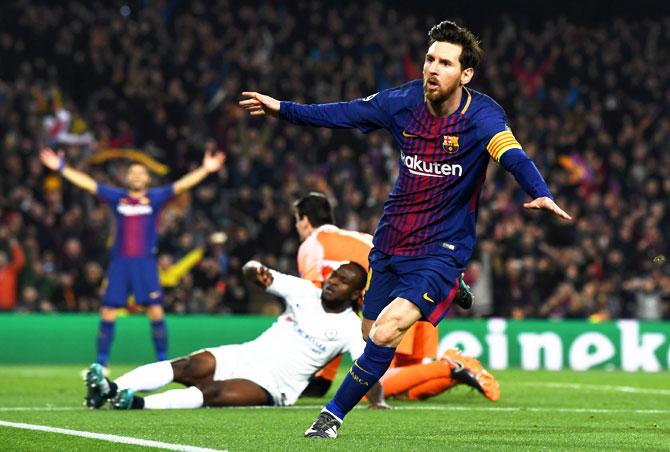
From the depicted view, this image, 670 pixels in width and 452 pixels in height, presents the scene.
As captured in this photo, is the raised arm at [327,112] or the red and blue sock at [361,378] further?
the raised arm at [327,112]

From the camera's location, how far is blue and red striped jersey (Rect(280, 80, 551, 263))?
23.5ft

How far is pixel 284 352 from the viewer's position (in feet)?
31.3

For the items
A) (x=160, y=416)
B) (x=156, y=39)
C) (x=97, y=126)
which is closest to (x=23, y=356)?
(x=97, y=126)

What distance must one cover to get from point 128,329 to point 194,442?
1144cm

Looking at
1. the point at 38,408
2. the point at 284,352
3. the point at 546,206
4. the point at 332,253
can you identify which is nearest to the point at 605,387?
the point at 332,253

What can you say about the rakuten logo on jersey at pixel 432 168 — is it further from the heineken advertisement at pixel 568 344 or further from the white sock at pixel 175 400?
the heineken advertisement at pixel 568 344

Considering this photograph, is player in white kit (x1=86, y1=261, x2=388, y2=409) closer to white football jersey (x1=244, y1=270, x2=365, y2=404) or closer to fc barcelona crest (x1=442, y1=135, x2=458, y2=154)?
white football jersey (x1=244, y1=270, x2=365, y2=404)

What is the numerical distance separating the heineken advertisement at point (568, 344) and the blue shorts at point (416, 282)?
10.9 m

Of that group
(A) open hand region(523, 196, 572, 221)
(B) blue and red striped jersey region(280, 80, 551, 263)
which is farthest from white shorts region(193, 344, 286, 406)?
(A) open hand region(523, 196, 572, 221)

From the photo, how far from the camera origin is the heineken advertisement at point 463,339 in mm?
17688

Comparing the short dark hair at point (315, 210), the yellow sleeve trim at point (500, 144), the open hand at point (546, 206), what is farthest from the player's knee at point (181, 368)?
the open hand at point (546, 206)

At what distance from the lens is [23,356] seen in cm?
1758

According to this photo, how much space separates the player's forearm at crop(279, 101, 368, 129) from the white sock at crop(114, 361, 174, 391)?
A: 8.62 feet

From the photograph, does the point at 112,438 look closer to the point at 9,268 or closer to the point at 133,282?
the point at 133,282
